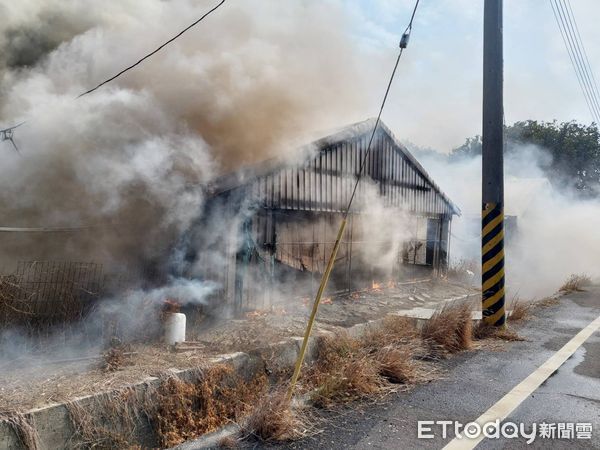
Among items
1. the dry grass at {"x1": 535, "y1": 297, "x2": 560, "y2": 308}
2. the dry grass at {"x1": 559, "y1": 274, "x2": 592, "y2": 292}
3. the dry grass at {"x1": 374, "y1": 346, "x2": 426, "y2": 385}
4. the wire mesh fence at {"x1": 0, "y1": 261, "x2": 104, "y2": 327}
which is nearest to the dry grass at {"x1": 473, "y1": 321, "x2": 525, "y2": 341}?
the dry grass at {"x1": 374, "y1": 346, "x2": 426, "y2": 385}

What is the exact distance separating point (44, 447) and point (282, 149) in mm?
6747

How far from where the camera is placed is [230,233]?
25.2 feet

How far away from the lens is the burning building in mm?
7652

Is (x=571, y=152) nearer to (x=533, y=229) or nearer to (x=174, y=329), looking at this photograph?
(x=533, y=229)

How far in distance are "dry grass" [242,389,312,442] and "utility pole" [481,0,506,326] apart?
523 centimetres

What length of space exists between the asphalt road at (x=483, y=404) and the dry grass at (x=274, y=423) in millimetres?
136

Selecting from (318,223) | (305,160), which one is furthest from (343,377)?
(305,160)

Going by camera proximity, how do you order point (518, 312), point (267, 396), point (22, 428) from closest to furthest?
point (22, 428)
point (267, 396)
point (518, 312)

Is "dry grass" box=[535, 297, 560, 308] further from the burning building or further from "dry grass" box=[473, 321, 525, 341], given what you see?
"dry grass" box=[473, 321, 525, 341]

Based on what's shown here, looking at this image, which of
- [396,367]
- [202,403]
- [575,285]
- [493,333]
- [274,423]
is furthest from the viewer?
[575,285]

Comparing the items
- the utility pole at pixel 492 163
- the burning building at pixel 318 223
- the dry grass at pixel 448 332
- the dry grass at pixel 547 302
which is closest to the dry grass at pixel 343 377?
the dry grass at pixel 448 332

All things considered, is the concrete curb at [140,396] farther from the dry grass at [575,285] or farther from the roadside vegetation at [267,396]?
the dry grass at [575,285]

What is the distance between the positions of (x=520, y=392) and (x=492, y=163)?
15.1 feet

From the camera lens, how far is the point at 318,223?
970 centimetres
